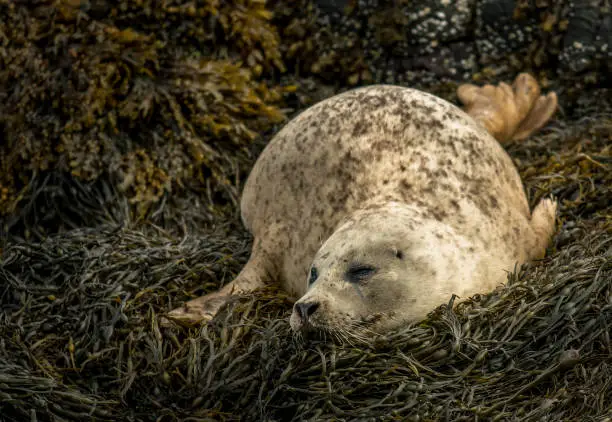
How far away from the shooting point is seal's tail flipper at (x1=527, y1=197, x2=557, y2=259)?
3910 mm

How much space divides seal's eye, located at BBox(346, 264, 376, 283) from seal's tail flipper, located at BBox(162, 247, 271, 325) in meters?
0.71

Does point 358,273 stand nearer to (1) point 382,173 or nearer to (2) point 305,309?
(2) point 305,309

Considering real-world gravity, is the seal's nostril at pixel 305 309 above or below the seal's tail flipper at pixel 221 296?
above

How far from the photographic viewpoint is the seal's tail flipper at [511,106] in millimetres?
5055

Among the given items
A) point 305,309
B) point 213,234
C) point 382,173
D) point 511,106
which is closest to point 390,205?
point 382,173

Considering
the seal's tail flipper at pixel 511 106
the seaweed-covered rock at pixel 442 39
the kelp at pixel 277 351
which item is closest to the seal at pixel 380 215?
the kelp at pixel 277 351

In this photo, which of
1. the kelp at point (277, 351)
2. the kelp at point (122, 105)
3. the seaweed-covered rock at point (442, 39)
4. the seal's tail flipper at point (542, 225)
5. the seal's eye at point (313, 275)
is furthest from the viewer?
the seaweed-covered rock at point (442, 39)

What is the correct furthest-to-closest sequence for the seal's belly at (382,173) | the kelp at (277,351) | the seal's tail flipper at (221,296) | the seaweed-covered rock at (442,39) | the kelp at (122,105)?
the seaweed-covered rock at (442,39) < the kelp at (122,105) < the seal's belly at (382,173) < the seal's tail flipper at (221,296) < the kelp at (277,351)

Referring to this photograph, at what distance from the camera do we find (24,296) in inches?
156

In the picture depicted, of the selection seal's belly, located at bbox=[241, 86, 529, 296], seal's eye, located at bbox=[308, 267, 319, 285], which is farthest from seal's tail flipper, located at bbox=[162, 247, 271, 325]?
seal's eye, located at bbox=[308, 267, 319, 285]

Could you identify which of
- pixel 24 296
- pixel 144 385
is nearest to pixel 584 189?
pixel 144 385

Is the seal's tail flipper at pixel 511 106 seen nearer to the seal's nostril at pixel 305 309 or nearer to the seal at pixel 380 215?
the seal at pixel 380 215

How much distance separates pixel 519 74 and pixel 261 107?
1626 mm

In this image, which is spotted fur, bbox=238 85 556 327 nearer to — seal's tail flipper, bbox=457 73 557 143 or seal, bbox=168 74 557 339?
seal, bbox=168 74 557 339
